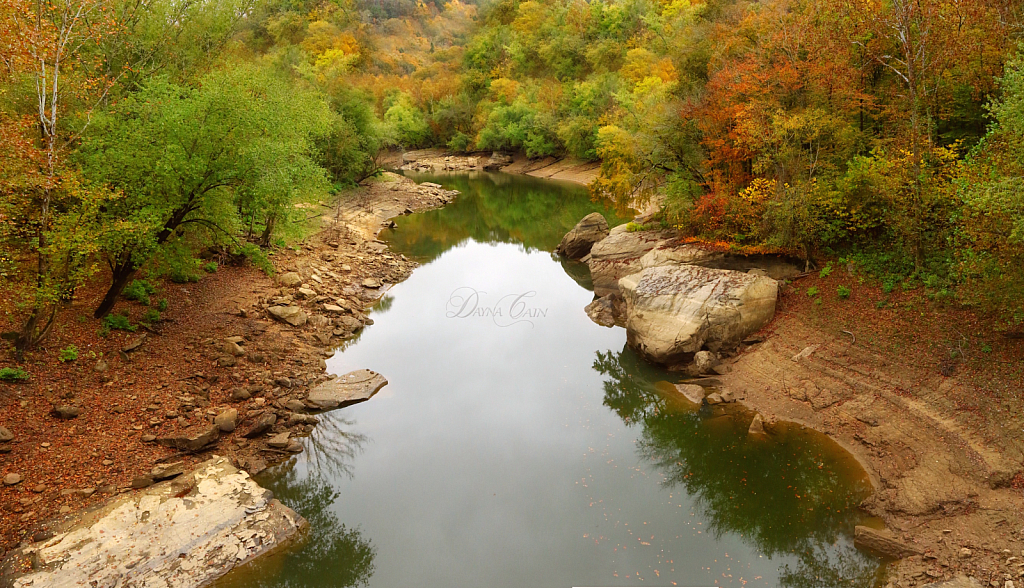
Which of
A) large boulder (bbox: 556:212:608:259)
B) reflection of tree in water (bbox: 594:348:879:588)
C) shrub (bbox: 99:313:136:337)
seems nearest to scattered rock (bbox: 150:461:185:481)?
shrub (bbox: 99:313:136:337)

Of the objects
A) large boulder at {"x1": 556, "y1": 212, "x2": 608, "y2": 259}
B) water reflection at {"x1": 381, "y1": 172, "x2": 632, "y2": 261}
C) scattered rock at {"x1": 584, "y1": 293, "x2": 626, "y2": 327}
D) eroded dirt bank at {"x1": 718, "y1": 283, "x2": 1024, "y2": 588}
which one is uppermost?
eroded dirt bank at {"x1": 718, "y1": 283, "x2": 1024, "y2": 588}

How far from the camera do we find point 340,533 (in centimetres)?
1223

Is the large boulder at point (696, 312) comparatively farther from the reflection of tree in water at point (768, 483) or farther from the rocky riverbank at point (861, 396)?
the reflection of tree in water at point (768, 483)

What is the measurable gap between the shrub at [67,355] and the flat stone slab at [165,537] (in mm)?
4762

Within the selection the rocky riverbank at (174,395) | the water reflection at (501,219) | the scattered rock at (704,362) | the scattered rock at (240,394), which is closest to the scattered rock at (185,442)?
the rocky riverbank at (174,395)

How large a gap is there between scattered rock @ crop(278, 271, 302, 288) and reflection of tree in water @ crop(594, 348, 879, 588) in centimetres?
1423

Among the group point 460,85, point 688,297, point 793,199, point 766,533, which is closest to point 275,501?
point 766,533

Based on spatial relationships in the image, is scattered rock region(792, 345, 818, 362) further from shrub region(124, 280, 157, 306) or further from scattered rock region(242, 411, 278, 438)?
shrub region(124, 280, 157, 306)

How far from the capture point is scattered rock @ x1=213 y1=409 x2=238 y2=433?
46.6 ft

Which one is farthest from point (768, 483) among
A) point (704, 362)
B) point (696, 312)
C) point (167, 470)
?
point (167, 470)

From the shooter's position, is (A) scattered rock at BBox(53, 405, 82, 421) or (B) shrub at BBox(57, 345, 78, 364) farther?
(B) shrub at BBox(57, 345, 78, 364)

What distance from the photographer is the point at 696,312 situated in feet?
61.4

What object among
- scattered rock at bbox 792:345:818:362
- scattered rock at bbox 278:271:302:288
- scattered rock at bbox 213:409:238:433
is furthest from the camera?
scattered rock at bbox 278:271:302:288

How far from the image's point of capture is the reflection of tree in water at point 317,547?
10.8 m
